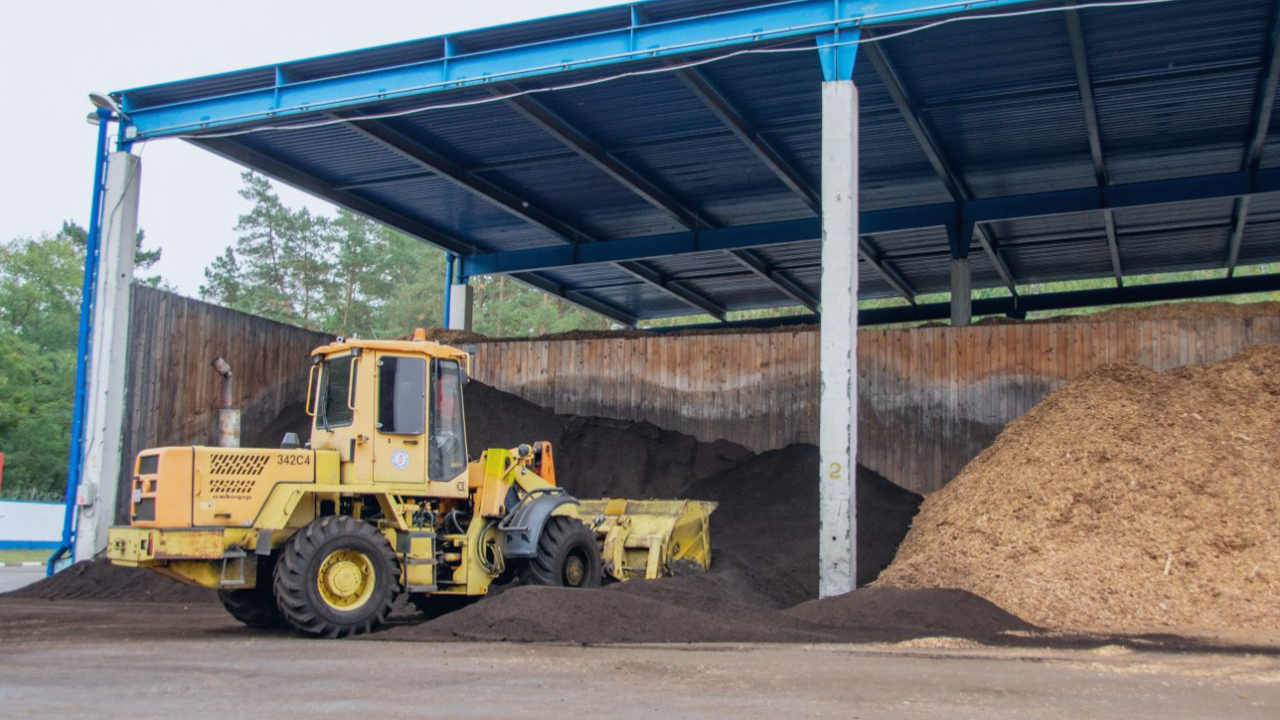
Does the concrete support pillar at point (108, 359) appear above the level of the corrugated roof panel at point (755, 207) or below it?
below

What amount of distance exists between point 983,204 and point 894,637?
13865 mm

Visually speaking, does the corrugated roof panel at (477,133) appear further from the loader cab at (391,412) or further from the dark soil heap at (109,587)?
the dark soil heap at (109,587)

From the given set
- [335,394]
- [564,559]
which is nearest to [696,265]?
[564,559]

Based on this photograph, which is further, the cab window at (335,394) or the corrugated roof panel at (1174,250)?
the corrugated roof panel at (1174,250)

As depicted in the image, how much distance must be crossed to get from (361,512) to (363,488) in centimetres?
43

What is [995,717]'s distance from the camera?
7008mm

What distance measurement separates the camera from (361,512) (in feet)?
39.5

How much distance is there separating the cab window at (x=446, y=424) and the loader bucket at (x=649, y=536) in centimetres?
202

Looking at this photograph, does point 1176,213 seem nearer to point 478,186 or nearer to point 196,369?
point 478,186

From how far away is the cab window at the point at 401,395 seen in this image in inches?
468

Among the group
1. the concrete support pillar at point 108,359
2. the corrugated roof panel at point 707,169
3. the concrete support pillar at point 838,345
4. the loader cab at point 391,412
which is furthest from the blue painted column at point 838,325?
the concrete support pillar at point 108,359

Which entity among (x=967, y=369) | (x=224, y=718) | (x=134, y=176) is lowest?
(x=224, y=718)

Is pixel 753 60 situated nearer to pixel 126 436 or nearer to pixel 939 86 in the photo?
pixel 939 86

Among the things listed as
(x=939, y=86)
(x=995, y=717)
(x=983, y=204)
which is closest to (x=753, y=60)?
(x=939, y=86)
